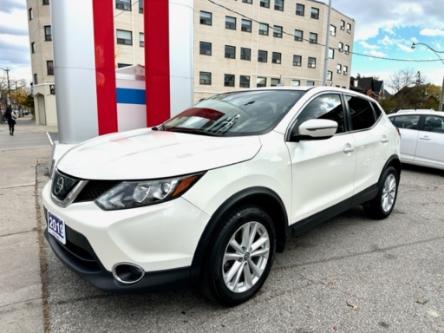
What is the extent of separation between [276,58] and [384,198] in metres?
35.1

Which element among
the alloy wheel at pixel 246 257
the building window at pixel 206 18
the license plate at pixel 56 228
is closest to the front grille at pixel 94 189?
the license plate at pixel 56 228

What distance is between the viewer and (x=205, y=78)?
33469 millimetres

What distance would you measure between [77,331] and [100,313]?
211 millimetres

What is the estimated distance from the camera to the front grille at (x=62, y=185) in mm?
2225

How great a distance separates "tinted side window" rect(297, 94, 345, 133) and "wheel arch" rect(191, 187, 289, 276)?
79 cm

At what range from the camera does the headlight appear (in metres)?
1.99

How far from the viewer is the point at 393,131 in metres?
4.56

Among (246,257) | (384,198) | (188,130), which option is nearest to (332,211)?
(246,257)

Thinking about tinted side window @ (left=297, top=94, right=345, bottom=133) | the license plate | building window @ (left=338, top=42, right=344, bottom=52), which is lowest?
the license plate

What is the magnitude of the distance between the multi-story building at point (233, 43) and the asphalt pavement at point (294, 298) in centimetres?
2916

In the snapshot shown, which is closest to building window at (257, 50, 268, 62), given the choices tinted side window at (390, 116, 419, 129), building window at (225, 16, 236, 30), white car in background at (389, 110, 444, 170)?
building window at (225, 16, 236, 30)

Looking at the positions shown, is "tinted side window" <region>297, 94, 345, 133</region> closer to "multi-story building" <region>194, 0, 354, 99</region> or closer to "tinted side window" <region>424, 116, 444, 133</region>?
"tinted side window" <region>424, 116, 444, 133</region>

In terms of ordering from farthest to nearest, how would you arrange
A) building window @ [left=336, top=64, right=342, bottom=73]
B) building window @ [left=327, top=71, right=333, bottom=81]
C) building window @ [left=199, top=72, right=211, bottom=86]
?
building window @ [left=336, top=64, right=342, bottom=73] < building window @ [left=327, top=71, right=333, bottom=81] < building window @ [left=199, top=72, right=211, bottom=86]

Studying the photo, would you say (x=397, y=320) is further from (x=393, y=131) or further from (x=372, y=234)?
(x=393, y=131)
